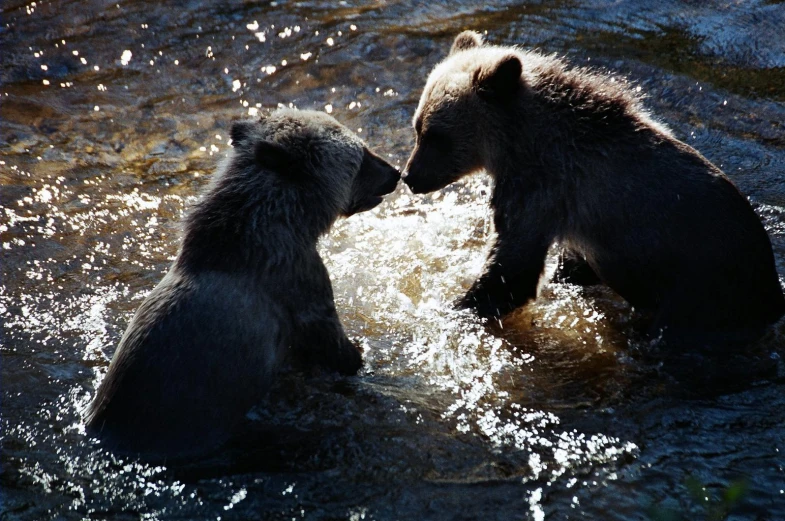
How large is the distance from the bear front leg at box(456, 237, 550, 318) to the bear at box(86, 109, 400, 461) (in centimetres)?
91

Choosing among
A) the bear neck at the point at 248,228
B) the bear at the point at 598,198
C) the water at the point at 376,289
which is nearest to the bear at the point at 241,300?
the bear neck at the point at 248,228

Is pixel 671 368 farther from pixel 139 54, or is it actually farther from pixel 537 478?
pixel 139 54

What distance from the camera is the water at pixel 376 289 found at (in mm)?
4148

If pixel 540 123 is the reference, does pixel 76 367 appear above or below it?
below

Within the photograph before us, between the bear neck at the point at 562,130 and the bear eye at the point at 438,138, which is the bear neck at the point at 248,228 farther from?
the bear neck at the point at 562,130

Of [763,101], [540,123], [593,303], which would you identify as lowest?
[593,303]

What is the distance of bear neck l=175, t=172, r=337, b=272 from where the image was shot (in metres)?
4.59

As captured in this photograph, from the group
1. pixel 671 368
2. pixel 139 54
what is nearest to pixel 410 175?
pixel 671 368

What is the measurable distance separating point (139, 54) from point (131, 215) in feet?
11.8

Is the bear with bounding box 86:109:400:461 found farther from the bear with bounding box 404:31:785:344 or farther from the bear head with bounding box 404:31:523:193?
the bear with bounding box 404:31:785:344

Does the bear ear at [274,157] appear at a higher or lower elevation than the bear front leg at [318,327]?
higher

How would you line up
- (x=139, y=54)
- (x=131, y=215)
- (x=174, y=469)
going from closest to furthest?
(x=174, y=469), (x=131, y=215), (x=139, y=54)

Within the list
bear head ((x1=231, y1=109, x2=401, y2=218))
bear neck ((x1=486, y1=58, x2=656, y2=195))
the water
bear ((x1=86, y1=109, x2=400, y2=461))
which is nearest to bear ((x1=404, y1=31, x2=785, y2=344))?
bear neck ((x1=486, y1=58, x2=656, y2=195))

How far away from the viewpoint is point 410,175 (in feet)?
20.1
